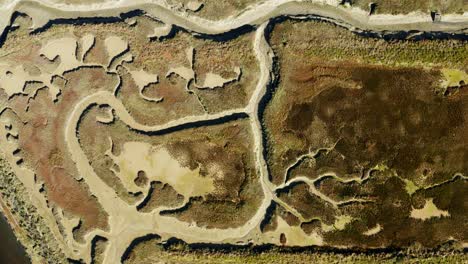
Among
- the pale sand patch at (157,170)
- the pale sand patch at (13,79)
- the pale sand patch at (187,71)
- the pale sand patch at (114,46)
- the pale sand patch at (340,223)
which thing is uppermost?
the pale sand patch at (114,46)

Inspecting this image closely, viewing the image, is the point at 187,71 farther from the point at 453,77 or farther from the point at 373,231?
the point at 453,77

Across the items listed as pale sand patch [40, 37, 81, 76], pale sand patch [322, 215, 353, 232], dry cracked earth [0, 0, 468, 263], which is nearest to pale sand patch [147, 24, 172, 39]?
dry cracked earth [0, 0, 468, 263]

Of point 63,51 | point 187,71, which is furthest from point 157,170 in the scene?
point 63,51

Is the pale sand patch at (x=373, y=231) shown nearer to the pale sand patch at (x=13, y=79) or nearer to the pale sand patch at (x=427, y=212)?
the pale sand patch at (x=427, y=212)

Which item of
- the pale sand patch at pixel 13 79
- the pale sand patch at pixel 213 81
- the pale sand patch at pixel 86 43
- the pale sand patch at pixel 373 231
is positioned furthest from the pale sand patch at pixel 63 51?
the pale sand patch at pixel 373 231

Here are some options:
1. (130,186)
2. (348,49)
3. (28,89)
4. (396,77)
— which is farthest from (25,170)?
(396,77)

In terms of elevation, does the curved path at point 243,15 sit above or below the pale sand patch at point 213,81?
above

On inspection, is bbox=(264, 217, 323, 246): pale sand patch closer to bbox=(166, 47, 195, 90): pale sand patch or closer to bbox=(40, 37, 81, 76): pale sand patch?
bbox=(166, 47, 195, 90): pale sand patch
